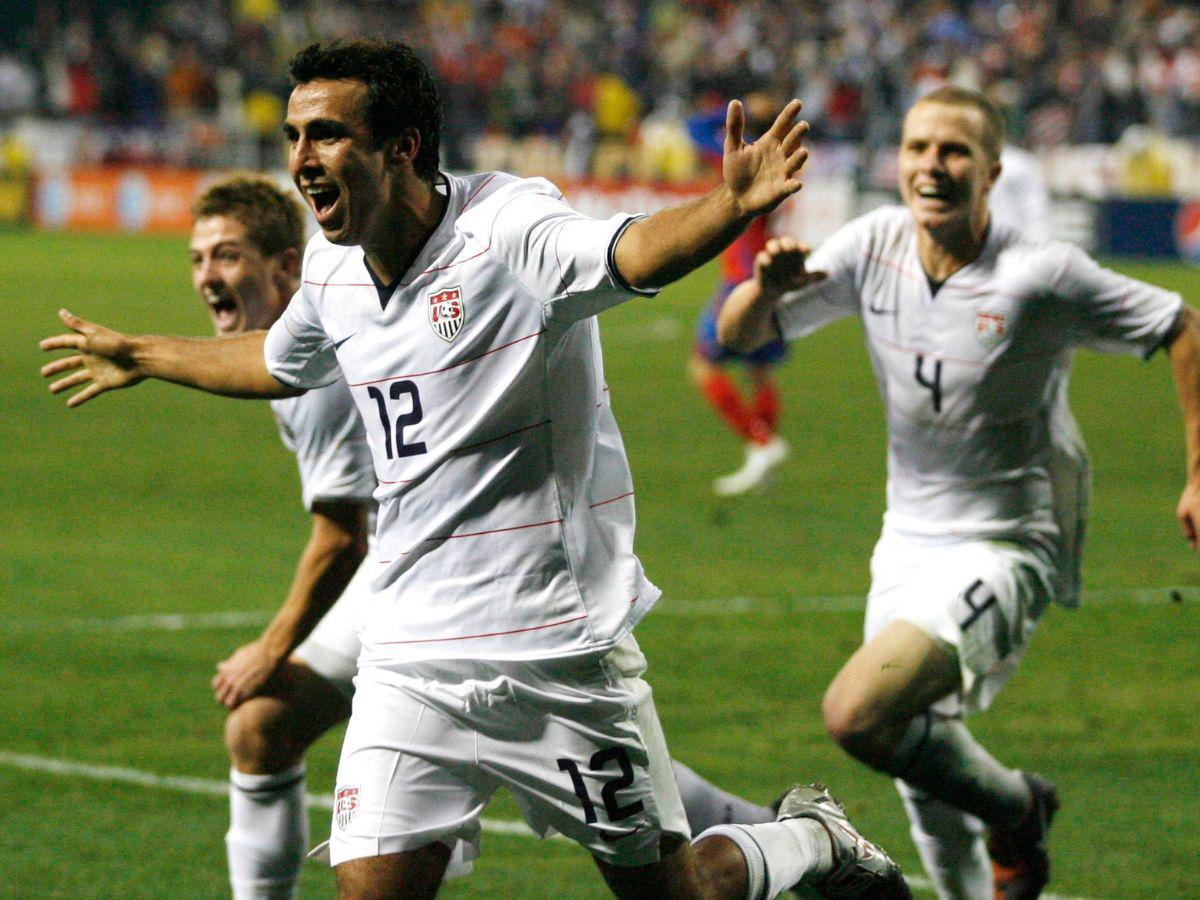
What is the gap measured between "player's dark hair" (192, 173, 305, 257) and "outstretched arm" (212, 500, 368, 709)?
69 cm

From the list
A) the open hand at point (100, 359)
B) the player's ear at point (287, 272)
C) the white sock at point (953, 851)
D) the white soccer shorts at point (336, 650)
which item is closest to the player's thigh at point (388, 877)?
the white soccer shorts at point (336, 650)

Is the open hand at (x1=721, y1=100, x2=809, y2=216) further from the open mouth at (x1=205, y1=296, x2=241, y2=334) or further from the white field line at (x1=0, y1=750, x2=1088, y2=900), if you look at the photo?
the white field line at (x1=0, y1=750, x2=1088, y2=900)

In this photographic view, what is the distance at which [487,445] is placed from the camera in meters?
3.69

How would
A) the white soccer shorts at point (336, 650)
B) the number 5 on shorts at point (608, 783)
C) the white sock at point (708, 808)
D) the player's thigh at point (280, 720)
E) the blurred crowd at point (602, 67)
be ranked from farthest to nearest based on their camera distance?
the blurred crowd at point (602, 67)
the white soccer shorts at point (336, 650)
the player's thigh at point (280, 720)
the white sock at point (708, 808)
the number 5 on shorts at point (608, 783)

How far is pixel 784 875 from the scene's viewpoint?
4.09 meters

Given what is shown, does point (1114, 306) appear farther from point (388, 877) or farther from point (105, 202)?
point (105, 202)

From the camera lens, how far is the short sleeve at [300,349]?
401cm

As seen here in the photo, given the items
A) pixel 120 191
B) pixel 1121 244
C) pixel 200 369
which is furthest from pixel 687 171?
pixel 200 369

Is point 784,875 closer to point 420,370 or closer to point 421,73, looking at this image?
point 420,370

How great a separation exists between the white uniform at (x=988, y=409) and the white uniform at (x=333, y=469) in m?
1.28

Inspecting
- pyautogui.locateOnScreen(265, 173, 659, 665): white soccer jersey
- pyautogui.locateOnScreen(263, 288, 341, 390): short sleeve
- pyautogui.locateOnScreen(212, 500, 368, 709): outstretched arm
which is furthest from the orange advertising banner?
pyautogui.locateOnScreen(265, 173, 659, 665): white soccer jersey

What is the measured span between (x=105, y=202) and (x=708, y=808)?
1206 inches

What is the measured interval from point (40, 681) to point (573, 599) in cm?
447

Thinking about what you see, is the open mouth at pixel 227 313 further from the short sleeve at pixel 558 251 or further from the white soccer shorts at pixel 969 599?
the white soccer shorts at pixel 969 599
